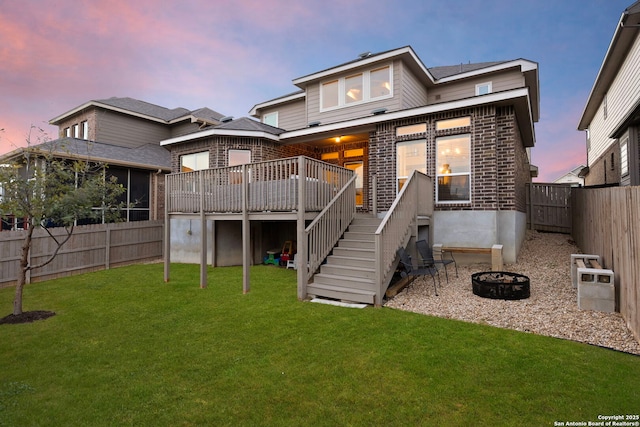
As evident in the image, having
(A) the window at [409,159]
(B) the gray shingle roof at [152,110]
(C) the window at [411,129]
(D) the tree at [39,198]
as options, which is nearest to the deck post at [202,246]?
(D) the tree at [39,198]

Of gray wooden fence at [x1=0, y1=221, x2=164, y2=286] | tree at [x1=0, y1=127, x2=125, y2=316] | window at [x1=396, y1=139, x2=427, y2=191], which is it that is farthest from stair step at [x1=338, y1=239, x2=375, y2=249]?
gray wooden fence at [x1=0, y1=221, x2=164, y2=286]

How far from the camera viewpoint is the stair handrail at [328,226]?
7.13 m

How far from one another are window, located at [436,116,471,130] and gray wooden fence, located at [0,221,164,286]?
11.6 metres

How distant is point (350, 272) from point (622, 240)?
182 inches

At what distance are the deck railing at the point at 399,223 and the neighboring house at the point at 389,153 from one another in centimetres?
9

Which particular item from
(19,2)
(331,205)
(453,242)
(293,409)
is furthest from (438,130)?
(19,2)

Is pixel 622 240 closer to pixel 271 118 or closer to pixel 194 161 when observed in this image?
pixel 194 161

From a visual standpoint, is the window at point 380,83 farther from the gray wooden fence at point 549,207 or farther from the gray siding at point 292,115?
the gray wooden fence at point 549,207

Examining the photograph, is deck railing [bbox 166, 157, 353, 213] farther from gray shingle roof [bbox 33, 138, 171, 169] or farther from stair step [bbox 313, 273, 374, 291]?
gray shingle roof [bbox 33, 138, 171, 169]

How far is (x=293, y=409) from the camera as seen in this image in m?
2.93

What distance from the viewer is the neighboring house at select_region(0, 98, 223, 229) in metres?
14.4

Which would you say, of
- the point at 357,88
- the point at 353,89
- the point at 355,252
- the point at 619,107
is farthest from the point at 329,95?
the point at 619,107

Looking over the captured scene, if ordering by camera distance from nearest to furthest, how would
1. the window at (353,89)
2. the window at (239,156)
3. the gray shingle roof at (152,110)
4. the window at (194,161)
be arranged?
Result: 1. the window at (239,156)
2. the window at (353,89)
3. the window at (194,161)
4. the gray shingle roof at (152,110)

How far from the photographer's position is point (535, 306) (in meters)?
5.58
